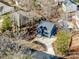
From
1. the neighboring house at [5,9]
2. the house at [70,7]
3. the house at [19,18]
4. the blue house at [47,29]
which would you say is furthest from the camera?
the house at [70,7]

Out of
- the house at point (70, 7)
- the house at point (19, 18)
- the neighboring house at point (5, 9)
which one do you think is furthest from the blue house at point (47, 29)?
the neighboring house at point (5, 9)

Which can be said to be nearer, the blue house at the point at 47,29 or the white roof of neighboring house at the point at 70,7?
the blue house at the point at 47,29

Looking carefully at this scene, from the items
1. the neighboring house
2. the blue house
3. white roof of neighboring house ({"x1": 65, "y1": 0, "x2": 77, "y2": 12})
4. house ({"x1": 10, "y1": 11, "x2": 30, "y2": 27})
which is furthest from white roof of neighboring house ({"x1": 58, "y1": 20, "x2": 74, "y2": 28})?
the neighboring house

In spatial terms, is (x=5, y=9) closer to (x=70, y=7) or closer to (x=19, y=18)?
(x=19, y=18)

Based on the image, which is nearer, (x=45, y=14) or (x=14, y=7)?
(x=45, y=14)

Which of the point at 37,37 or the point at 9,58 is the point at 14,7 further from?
the point at 9,58

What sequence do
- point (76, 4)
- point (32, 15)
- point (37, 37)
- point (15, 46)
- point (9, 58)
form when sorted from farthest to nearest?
point (76, 4)
point (32, 15)
point (37, 37)
point (15, 46)
point (9, 58)

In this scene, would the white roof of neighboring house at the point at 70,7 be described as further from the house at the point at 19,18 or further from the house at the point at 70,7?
the house at the point at 19,18

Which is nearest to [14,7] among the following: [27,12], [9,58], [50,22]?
[27,12]

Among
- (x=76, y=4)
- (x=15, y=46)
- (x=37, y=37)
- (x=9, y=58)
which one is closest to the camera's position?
(x=9, y=58)
